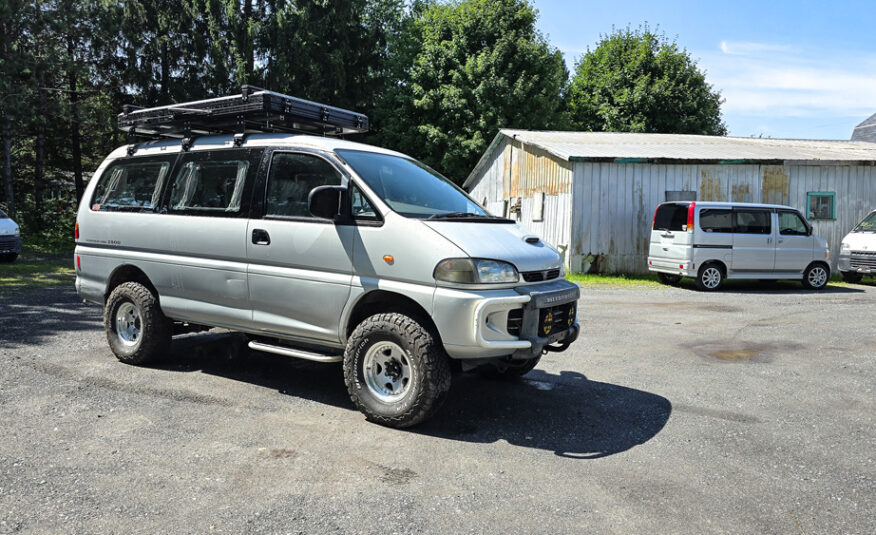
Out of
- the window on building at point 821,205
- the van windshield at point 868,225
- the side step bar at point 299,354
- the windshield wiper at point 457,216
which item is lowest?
the side step bar at point 299,354

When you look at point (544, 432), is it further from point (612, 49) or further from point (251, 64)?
point (612, 49)

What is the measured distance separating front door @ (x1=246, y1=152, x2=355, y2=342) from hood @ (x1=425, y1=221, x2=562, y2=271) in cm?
81

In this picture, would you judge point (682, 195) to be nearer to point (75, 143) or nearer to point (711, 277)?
point (711, 277)

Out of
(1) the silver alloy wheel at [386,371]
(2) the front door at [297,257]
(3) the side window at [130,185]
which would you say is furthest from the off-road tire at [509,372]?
(3) the side window at [130,185]

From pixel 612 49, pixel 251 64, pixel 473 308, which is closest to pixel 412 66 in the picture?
pixel 251 64

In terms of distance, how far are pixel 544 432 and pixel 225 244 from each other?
120 inches

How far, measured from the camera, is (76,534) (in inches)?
115

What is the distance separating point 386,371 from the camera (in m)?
4.61

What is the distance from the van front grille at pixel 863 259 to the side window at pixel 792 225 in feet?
7.30

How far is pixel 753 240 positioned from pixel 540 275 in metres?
11.3

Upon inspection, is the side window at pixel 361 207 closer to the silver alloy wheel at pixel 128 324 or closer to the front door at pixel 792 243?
the silver alloy wheel at pixel 128 324

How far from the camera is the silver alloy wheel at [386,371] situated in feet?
14.8

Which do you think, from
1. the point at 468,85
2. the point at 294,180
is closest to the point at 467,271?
the point at 294,180

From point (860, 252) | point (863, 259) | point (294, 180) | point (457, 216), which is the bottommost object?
point (863, 259)
